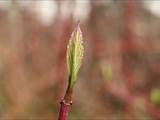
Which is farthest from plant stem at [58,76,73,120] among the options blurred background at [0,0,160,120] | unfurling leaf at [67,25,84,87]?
blurred background at [0,0,160,120]

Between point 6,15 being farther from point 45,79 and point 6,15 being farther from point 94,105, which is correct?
point 94,105

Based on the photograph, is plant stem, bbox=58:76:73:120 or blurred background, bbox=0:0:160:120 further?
blurred background, bbox=0:0:160:120

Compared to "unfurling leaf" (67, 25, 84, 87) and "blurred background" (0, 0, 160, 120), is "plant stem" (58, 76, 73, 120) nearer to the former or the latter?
"unfurling leaf" (67, 25, 84, 87)

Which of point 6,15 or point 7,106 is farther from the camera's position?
point 6,15

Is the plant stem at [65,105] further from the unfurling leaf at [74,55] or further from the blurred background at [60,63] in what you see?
the blurred background at [60,63]

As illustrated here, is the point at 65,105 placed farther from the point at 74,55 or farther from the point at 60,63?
the point at 60,63

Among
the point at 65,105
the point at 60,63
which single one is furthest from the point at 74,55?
the point at 60,63

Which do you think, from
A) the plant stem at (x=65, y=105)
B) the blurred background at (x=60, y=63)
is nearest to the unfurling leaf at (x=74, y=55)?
the plant stem at (x=65, y=105)

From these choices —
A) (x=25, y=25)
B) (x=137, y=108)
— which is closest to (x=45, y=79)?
(x=25, y=25)
